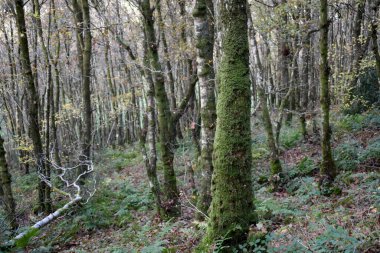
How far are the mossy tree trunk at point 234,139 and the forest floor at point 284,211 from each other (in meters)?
0.33

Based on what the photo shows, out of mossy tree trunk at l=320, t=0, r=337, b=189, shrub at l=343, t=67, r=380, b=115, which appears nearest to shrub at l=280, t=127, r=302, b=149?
shrub at l=343, t=67, r=380, b=115

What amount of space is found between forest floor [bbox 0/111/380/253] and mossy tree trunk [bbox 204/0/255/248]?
33 cm

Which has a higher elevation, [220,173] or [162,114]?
[162,114]

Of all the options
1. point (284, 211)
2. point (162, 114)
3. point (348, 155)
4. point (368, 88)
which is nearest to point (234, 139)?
point (284, 211)

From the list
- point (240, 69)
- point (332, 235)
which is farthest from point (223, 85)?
point (332, 235)

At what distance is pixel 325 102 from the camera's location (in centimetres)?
792

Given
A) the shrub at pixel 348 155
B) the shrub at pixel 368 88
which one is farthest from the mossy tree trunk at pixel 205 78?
the shrub at pixel 368 88

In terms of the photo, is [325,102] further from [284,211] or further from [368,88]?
[368,88]

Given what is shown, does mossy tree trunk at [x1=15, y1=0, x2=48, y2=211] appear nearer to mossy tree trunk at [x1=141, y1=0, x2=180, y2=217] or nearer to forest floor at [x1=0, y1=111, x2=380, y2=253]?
forest floor at [x1=0, y1=111, x2=380, y2=253]

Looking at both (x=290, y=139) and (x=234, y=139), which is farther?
(x=290, y=139)

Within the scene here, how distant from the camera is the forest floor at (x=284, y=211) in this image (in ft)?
15.6

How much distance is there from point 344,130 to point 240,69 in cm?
1028

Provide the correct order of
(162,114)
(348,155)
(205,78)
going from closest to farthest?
1. (205,78)
2. (162,114)
3. (348,155)

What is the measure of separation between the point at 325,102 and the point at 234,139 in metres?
4.62
